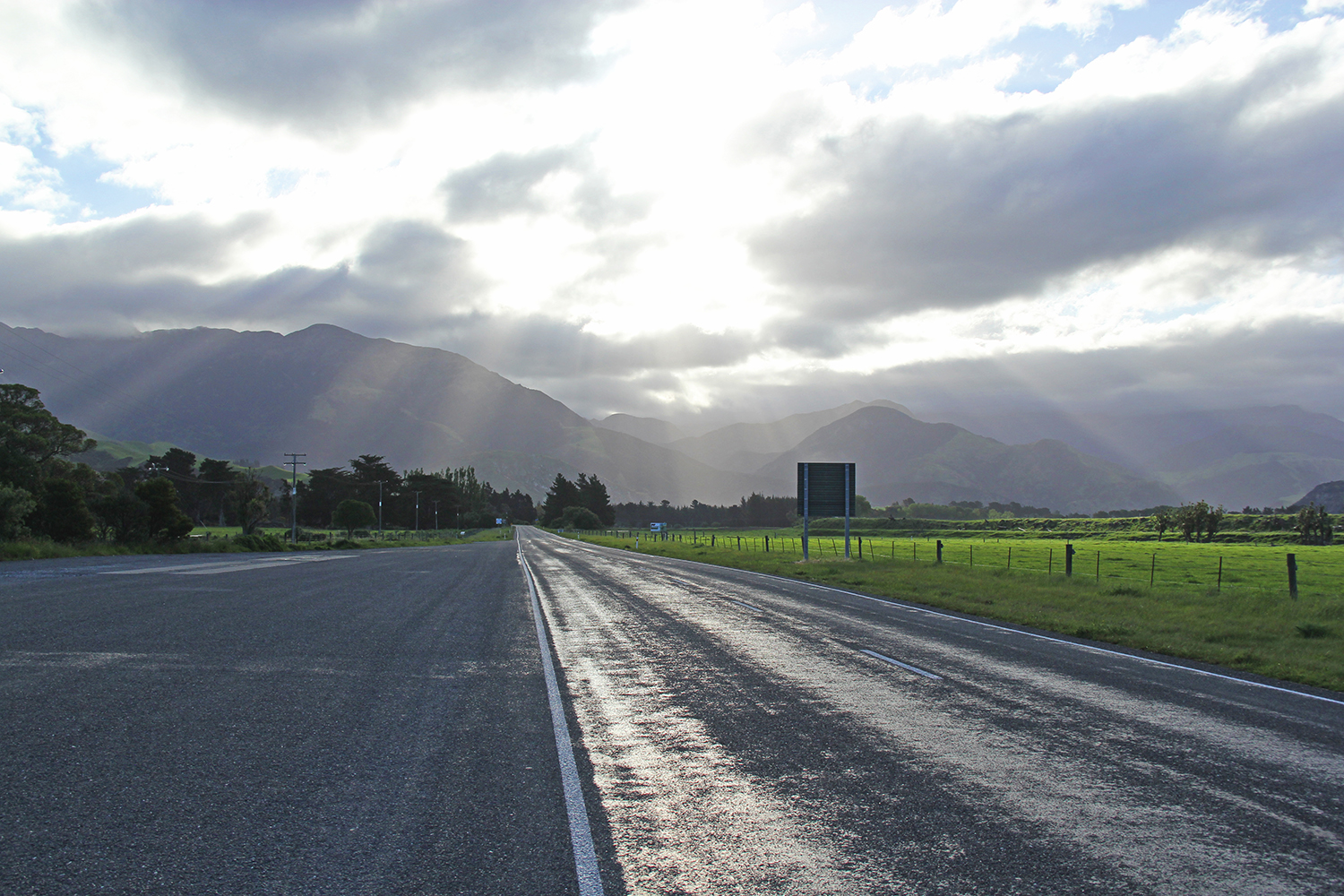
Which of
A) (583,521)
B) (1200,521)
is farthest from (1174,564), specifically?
(583,521)

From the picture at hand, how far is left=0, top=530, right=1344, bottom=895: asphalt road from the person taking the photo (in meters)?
4.32

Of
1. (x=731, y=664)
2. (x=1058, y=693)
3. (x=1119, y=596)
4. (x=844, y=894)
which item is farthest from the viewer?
(x=1119, y=596)

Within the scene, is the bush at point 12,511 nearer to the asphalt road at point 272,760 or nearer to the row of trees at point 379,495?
the asphalt road at point 272,760

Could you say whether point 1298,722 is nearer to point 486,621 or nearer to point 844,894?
point 844,894

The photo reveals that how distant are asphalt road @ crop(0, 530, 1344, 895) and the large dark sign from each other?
100ft

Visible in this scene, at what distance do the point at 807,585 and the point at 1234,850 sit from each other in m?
21.5

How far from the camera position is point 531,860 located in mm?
4375

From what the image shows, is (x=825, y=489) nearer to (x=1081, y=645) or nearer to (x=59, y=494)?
(x=1081, y=645)

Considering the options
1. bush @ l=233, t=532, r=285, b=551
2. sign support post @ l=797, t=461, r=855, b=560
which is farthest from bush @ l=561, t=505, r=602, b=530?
sign support post @ l=797, t=461, r=855, b=560

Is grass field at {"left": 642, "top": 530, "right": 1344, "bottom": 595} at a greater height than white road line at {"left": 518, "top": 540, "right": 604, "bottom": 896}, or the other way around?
white road line at {"left": 518, "top": 540, "right": 604, "bottom": 896}

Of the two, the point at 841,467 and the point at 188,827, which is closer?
the point at 188,827

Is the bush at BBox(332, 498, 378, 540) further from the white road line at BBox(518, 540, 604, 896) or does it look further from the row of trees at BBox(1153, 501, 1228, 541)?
the white road line at BBox(518, 540, 604, 896)

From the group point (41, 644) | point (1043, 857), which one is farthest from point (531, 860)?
point (41, 644)

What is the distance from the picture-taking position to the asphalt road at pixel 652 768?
14.2 feet
